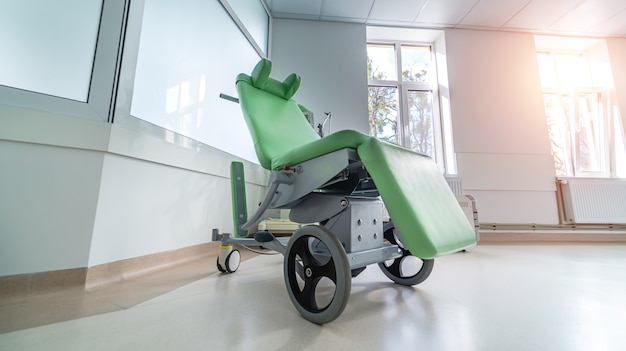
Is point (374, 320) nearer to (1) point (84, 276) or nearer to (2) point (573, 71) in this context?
(1) point (84, 276)

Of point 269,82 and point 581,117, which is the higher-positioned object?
point 581,117

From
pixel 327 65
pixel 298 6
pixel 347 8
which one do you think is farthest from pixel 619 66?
pixel 298 6

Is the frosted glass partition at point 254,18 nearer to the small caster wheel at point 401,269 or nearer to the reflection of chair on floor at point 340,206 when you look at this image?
the reflection of chair on floor at point 340,206

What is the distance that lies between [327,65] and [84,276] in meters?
2.90

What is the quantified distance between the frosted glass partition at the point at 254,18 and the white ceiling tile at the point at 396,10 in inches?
52.7

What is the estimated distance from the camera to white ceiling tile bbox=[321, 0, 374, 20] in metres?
2.75

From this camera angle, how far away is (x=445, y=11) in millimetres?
2896

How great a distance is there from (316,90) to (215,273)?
7.76 feet

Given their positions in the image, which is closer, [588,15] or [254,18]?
[254,18]

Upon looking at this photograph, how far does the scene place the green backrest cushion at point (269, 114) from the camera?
0.95 metres

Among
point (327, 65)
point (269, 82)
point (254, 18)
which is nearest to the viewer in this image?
point (269, 82)

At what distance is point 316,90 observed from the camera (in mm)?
2881

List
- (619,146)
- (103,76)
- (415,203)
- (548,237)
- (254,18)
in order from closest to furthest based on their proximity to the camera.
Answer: (415,203)
(103,76)
(254,18)
(548,237)
(619,146)

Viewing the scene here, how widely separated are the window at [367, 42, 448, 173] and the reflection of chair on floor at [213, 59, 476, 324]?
91.6 inches
